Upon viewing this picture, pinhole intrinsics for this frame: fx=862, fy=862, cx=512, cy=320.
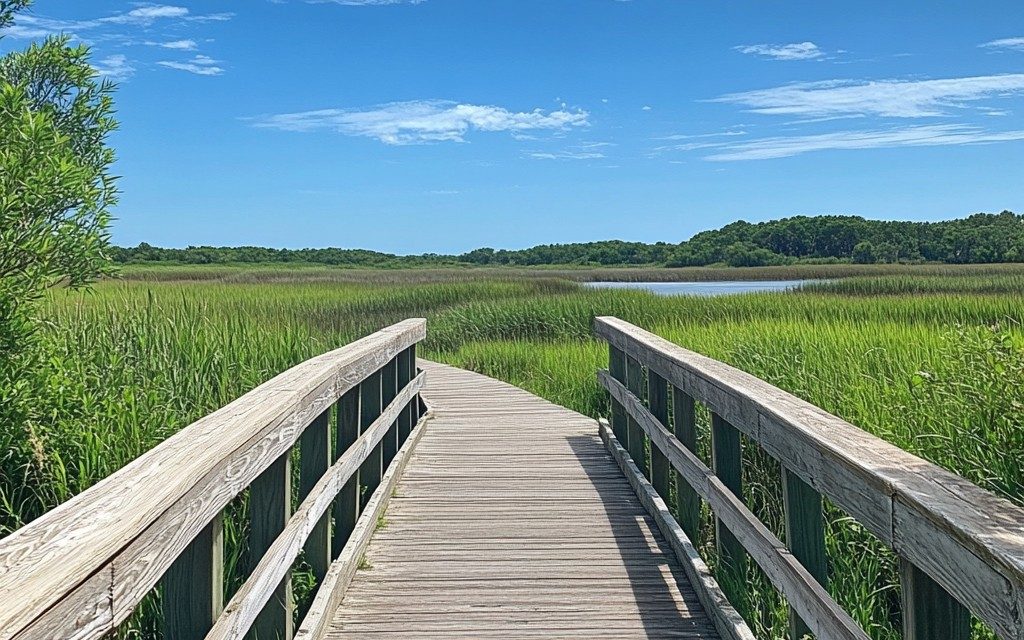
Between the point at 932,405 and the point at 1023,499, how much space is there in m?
1.27

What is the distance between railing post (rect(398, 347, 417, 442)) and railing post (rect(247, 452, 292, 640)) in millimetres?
3529

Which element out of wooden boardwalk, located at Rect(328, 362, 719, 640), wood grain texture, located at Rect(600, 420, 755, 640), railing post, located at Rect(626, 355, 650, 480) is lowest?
wooden boardwalk, located at Rect(328, 362, 719, 640)

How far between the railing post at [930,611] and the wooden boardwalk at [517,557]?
1546 millimetres

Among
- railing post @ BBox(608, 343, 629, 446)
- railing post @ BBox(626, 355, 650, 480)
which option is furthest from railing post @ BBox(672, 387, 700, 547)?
railing post @ BBox(608, 343, 629, 446)

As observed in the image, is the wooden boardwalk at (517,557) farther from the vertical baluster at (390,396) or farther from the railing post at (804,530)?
the railing post at (804,530)

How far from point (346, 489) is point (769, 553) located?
2.16 metres

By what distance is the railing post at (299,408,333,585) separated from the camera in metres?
3.51

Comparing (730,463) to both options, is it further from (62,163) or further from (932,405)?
(62,163)

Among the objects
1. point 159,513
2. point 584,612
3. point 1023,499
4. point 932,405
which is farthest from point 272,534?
point 932,405

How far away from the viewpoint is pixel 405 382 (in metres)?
6.89

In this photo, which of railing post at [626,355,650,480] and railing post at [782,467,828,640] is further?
railing post at [626,355,650,480]

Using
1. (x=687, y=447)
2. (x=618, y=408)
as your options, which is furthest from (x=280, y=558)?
(x=618, y=408)

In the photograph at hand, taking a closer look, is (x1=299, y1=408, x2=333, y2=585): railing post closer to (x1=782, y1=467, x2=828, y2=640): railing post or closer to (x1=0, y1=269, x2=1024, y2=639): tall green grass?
(x1=0, y1=269, x2=1024, y2=639): tall green grass

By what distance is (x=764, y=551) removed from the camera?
271cm
